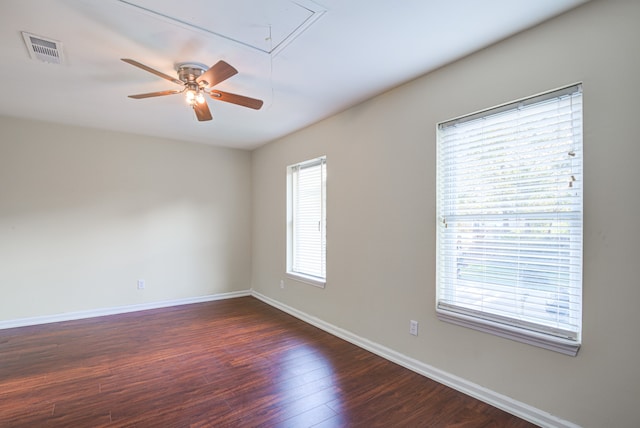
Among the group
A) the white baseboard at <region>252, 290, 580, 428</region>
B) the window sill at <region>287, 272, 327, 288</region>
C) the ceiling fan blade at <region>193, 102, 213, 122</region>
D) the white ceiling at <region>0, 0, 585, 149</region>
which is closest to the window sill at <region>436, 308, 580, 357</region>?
the white baseboard at <region>252, 290, 580, 428</region>

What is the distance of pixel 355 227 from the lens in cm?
335

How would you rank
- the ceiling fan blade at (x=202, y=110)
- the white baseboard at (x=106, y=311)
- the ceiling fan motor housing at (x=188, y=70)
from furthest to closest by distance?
the white baseboard at (x=106, y=311)
the ceiling fan blade at (x=202, y=110)
the ceiling fan motor housing at (x=188, y=70)

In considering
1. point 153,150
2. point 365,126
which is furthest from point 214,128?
point 365,126

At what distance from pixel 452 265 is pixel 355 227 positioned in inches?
43.8

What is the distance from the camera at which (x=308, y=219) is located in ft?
14.1

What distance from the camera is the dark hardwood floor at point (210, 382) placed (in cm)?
206

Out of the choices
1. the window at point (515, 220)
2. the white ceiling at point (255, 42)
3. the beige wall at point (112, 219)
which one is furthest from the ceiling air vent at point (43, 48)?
the window at point (515, 220)

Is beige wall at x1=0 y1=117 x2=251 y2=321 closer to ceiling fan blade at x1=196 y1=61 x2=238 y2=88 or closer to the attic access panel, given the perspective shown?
ceiling fan blade at x1=196 y1=61 x2=238 y2=88

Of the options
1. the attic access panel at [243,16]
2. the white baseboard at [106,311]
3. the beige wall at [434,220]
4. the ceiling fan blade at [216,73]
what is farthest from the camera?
the white baseboard at [106,311]

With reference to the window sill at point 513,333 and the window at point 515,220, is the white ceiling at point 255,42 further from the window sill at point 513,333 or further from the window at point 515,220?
the window sill at point 513,333

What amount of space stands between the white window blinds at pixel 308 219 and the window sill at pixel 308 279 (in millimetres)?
45

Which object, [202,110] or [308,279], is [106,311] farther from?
[202,110]

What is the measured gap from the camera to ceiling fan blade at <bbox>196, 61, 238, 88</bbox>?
2061mm

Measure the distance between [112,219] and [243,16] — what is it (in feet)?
12.0
